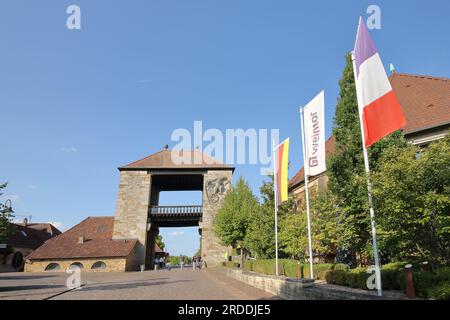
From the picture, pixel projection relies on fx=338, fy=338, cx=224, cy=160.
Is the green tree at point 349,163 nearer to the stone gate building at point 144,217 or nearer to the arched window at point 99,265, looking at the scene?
the stone gate building at point 144,217

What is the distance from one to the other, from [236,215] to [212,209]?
12.0 meters

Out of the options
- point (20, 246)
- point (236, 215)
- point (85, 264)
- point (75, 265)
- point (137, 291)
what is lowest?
point (75, 265)

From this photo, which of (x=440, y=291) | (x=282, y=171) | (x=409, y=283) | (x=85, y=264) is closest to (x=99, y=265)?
(x=85, y=264)

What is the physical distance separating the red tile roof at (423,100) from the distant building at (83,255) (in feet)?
104

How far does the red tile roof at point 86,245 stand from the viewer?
38312mm

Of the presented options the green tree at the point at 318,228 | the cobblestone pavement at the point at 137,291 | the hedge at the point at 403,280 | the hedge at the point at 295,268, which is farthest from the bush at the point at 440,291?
the green tree at the point at 318,228

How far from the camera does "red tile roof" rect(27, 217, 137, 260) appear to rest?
38.3 metres

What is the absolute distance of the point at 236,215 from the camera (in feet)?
109

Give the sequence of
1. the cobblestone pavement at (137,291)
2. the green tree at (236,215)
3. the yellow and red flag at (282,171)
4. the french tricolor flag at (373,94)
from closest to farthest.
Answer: the french tricolor flag at (373,94), the cobblestone pavement at (137,291), the yellow and red flag at (282,171), the green tree at (236,215)

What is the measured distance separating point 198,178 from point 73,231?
18.2 m

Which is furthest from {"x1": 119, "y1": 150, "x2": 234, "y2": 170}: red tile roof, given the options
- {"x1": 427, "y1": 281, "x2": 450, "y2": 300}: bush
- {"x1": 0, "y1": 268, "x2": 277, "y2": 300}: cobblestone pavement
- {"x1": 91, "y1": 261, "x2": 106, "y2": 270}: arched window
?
{"x1": 427, "y1": 281, "x2": 450, "y2": 300}: bush

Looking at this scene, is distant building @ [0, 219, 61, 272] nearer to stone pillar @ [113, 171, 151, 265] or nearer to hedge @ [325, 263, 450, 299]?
stone pillar @ [113, 171, 151, 265]

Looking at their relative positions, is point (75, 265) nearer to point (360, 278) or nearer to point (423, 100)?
point (360, 278)
